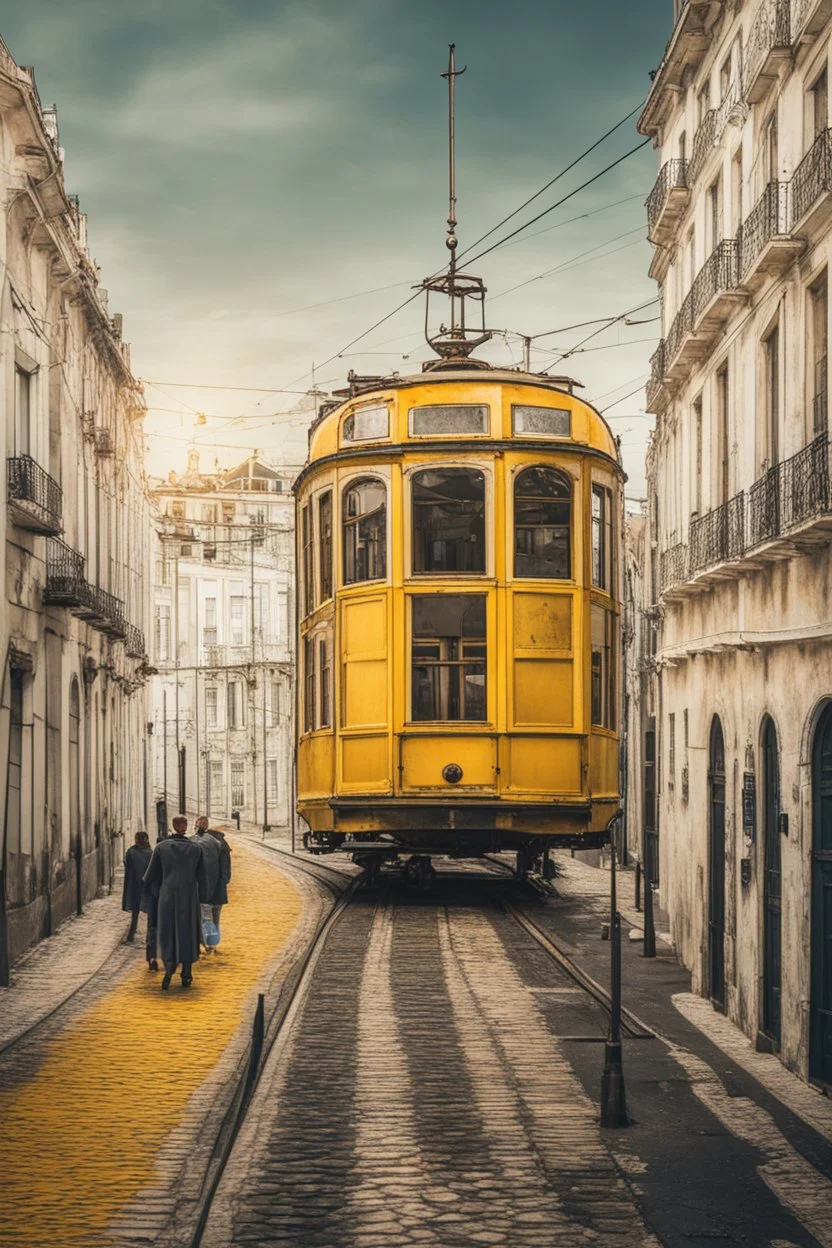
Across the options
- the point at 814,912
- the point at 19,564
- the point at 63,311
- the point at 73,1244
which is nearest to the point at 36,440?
the point at 19,564

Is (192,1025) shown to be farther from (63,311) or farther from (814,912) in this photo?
(63,311)

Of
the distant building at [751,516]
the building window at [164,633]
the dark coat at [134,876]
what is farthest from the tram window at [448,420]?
the building window at [164,633]

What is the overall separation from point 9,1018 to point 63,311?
12.4 metres

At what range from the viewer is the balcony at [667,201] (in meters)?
21.9

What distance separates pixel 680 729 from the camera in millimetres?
22406

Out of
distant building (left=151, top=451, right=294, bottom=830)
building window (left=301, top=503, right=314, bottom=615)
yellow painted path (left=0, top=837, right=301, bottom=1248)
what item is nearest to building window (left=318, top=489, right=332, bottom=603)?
building window (left=301, top=503, right=314, bottom=615)

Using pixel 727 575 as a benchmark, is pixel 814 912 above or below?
below

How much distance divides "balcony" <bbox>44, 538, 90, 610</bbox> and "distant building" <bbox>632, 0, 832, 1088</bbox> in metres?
7.46

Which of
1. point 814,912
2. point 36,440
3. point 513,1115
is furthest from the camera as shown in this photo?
point 36,440

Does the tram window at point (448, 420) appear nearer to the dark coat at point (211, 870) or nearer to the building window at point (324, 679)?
the building window at point (324, 679)

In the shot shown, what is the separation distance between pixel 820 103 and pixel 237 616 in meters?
57.0

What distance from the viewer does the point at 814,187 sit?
544 inches

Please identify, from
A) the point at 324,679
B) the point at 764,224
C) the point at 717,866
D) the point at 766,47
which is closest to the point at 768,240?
the point at 764,224

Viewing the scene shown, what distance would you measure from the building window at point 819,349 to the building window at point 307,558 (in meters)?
8.82
